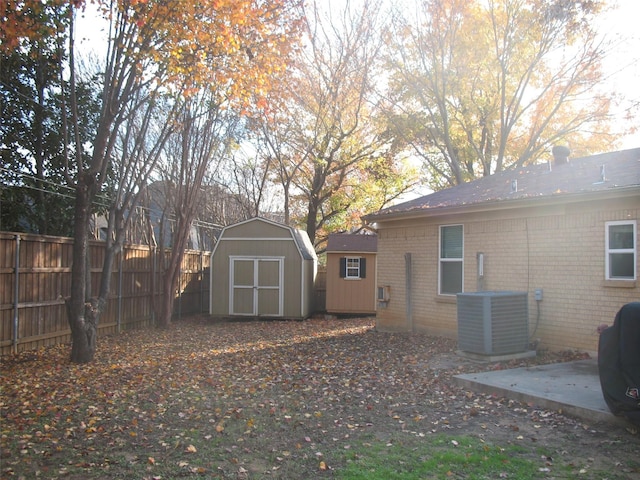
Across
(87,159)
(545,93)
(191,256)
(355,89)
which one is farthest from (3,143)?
(545,93)

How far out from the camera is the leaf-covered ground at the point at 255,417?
455 cm

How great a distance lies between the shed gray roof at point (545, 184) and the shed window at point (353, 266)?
16.8 feet

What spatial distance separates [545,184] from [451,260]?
8.18ft

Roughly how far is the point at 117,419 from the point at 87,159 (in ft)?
37.1

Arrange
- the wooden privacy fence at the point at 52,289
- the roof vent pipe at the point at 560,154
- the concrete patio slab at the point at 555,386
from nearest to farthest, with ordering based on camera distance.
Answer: the concrete patio slab at the point at 555,386
the wooden privacy fence at the point at 52,289
the roof vent pipe at the point at 560,154

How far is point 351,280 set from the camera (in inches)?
737

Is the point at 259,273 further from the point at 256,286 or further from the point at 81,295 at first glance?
the point at 81,295

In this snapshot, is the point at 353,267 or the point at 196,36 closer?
the point at 196,36

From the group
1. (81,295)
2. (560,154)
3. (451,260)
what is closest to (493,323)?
(451,260)

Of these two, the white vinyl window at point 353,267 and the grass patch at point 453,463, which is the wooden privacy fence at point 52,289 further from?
the grass patch at point 453,463

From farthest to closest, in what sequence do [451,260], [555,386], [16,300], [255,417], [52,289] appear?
1. [451,260]
2. [52,289]
3. [16,300]
4. [555,386]
5. [255,417]

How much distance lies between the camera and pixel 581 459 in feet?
14.7

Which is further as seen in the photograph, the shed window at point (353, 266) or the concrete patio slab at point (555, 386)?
the shed window at point (353, 266)

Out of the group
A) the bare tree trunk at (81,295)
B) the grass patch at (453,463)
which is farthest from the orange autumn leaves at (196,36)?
the grass patch at (453,463)
